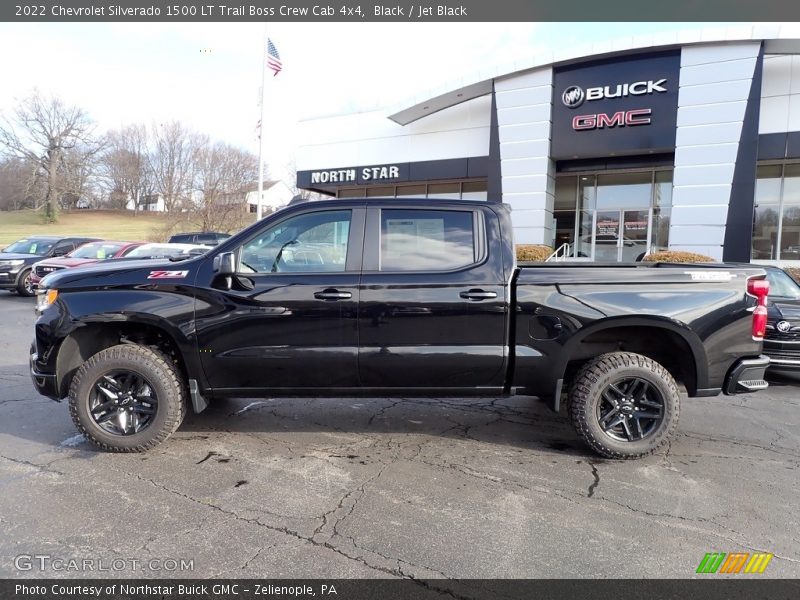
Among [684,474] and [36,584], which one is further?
[684,474]

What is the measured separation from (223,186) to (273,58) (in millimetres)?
28732

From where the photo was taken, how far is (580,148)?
17.5 metres

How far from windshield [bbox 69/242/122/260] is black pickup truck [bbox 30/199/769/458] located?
35.4ft

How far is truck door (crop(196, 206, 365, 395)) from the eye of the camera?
156 inches

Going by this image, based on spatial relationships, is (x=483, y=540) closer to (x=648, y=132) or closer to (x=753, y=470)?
(x=753, y=470)

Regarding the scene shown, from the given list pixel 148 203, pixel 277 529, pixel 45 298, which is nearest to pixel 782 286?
pixel 277 529

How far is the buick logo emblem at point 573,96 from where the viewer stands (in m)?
17.2

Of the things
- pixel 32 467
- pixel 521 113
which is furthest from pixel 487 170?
pixel 32 467

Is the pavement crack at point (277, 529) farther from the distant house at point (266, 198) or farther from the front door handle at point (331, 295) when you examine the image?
the distant house at point (266, 198)

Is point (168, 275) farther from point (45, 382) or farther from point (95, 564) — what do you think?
point (95, 564)

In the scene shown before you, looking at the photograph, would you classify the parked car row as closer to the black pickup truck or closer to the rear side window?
the black pickup truck

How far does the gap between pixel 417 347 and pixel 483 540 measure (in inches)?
58.9

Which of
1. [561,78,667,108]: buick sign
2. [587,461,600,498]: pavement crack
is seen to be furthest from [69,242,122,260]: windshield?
[561,78,667,108]: buick sign

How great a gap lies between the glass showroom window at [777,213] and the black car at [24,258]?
829 inches
